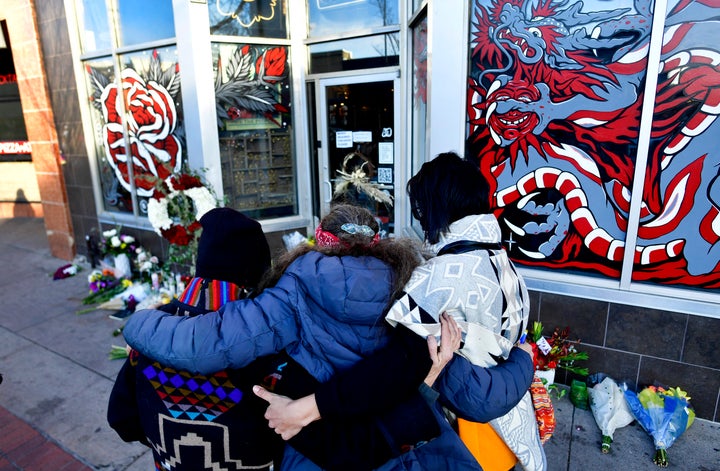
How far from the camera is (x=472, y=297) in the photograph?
1.44 meters

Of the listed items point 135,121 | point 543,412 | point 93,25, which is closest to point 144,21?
point 93,25

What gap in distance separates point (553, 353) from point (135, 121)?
5.26 m

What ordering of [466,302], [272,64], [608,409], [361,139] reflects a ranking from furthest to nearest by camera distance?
[272,64] < [361,139] < [608,409] < [466,302]

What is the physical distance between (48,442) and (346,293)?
116 inches

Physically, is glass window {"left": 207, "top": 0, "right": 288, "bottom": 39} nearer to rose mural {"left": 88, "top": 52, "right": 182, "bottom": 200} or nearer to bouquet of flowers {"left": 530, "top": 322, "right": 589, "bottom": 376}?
rose mural {"left": 88, "top": 52, "right": 182, "bottom": 200}

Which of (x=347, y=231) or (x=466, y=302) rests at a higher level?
(x=347, y=231)

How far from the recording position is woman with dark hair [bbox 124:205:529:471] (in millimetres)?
1323

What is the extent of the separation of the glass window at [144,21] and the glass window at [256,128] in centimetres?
73

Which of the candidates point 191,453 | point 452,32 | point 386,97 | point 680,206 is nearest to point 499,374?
point 191,453

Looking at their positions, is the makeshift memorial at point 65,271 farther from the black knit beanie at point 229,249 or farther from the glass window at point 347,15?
the black knit beanie at point 229,249

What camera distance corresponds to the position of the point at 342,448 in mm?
1341

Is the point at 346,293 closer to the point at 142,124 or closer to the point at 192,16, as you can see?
the point at 192,16

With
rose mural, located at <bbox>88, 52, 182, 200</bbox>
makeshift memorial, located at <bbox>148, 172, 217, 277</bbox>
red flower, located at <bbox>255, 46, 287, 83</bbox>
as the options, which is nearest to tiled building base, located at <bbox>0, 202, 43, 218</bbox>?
rose mural, located at <bbox>88, 52, 182, 200</bbox>

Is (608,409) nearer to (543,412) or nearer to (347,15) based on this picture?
(543,412)
